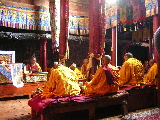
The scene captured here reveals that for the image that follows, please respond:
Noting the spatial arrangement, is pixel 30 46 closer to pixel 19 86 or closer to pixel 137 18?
pixel 19 86

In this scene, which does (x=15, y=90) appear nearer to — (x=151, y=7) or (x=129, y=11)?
(x=129, y=11)

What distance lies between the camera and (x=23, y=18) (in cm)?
815

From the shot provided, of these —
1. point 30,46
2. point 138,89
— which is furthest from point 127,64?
point 30,46

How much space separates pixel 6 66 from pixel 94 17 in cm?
354

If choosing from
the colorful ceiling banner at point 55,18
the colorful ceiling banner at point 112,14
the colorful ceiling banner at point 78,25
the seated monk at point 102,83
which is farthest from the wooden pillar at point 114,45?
the seated monk at point 102,83

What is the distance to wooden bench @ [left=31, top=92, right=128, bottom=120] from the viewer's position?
11.8 feet

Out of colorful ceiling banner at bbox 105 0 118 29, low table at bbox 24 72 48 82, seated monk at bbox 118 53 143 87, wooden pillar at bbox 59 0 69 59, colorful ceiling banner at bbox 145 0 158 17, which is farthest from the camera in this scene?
colorful ceiling banner at bbox 105 0 118 29

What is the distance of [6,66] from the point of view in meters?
6.14

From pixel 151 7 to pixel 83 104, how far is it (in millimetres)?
4814

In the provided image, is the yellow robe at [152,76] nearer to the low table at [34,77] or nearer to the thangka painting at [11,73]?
the low table at [34,77]

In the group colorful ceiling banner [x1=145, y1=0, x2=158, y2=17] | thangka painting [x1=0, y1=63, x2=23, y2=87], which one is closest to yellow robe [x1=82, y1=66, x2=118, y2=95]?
thangka painting [x1=0, y1=63, x2=23, y2=87]

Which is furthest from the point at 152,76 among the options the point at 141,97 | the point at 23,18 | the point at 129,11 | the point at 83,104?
the point at 23,18

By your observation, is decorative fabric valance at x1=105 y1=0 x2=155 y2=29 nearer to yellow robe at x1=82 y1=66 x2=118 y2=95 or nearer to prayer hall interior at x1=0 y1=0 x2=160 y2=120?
prayer hall interior at x1=0 y1=0 x2=160 y2=120

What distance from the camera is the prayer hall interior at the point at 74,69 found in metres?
4.07
